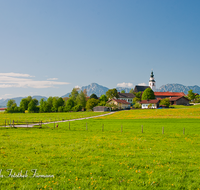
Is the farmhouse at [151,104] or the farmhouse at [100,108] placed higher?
the farmhouse at [151,104]

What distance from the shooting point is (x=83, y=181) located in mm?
12914

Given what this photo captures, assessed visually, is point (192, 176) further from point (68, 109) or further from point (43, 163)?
point (68, 109)

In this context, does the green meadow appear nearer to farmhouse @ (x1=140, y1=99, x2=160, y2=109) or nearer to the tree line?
farmhouse @ (x1=140, y1=99, x2=160, y2=109)

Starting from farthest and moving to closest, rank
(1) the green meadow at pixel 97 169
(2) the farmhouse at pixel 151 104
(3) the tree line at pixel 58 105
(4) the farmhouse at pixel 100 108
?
1. (3) the tree line at pixel 58 105
2. (2) the farmhouse at pixel 151 104
3. (4) the farmhouse at pixel 100 108
4. (1) the green meadow at pixel 97 169

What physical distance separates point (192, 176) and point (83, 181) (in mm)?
7992

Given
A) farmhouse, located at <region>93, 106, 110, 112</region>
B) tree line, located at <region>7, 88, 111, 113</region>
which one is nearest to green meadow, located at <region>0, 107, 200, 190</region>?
farmhouse, located at <region>93, 106, 110, 112</region>

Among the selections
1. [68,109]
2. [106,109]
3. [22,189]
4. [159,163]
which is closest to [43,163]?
[22,189]

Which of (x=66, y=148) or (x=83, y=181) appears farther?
(x=66, y=148)

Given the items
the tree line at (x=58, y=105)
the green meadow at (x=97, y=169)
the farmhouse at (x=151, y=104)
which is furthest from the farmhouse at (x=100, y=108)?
the green meadow at (x=97, y=169)

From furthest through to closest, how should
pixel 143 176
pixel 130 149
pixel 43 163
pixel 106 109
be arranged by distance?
pixel 106 109 < pixel 130 149 < pixel 43 163 < pixel 143 176

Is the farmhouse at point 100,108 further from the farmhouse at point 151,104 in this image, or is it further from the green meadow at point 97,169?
the green meadow at point 97,169

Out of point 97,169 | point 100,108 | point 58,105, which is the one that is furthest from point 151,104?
point 97,169

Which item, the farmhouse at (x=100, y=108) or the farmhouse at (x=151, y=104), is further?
the farmhouse at (x=151, y=104)

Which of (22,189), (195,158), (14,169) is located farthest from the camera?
(195,158)
